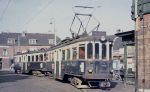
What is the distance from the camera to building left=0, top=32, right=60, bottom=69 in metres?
82.6

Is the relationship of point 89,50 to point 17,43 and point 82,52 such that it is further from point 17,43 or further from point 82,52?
point 17,43

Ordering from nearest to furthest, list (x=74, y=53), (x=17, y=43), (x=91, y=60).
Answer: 1. (x=91, y=60)
2. (x=74, y=53)
3. (x=17, y=43)

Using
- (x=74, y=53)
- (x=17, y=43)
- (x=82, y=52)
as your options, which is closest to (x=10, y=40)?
(x=17, y=43)

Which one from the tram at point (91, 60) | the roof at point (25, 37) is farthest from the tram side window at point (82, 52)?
the roof at point (25, 37)

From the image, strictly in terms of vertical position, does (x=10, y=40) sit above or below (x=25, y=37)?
below

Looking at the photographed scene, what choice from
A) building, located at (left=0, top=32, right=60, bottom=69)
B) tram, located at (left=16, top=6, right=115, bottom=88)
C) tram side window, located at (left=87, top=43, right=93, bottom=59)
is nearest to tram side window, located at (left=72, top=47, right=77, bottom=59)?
tram, located at (left=16, top=6, right=115, bottom=88)

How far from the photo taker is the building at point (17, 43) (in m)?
82.6

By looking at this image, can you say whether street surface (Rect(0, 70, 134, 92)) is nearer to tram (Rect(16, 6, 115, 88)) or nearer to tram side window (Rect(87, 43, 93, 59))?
tram (Rect(16, 6, 115, 88))

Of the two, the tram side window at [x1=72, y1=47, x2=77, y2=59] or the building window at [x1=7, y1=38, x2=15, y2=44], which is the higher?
the building window at [x1=7, y1=38, x2=15, y2=44]

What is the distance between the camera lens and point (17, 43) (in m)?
87.6

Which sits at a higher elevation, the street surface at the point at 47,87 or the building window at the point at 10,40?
the building window at the point at 10,40

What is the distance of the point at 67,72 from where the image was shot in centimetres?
2473

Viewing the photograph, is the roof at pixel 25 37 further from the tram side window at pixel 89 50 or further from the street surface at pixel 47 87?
the tram side window at pixel 89 50

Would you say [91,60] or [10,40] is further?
[10,40]
